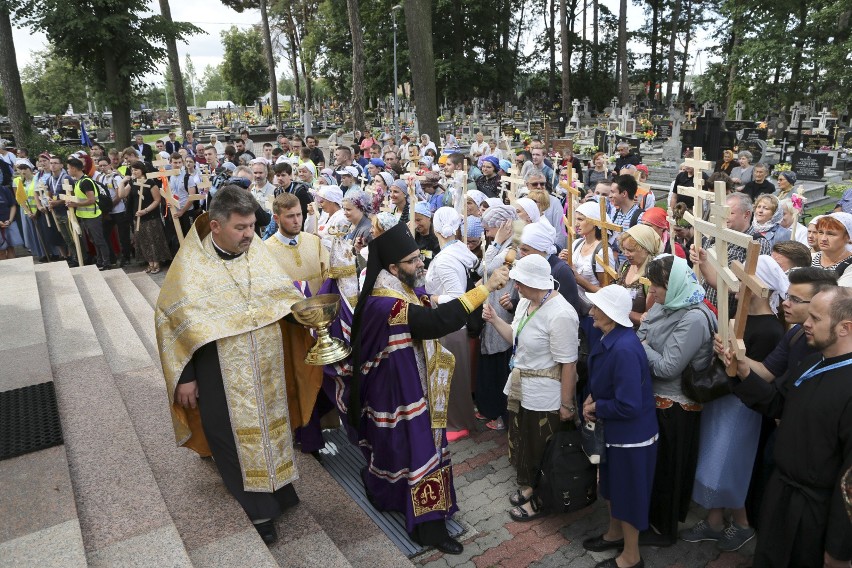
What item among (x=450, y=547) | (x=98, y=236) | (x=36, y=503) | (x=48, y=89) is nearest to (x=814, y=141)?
(x=98, y=236)

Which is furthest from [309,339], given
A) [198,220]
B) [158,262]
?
[158,262]

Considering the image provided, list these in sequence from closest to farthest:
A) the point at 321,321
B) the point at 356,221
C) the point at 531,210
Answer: the point at 321,321
the point at 531,210
the point at 356,221

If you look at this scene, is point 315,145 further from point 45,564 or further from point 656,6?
point 656,6

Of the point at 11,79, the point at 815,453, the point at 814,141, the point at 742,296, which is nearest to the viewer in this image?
the point at 815,453

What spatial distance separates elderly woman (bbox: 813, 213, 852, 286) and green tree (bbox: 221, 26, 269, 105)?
198 feet

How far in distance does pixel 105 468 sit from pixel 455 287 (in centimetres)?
270

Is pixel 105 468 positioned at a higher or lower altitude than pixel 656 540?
higher

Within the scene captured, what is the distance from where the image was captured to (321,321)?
3.33 meters

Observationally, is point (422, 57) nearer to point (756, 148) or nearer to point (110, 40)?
point (756, 148)

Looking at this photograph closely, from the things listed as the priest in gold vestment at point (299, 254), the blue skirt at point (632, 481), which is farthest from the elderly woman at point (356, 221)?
the blue skirt at point (632, 481)

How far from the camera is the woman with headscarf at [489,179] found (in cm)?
951

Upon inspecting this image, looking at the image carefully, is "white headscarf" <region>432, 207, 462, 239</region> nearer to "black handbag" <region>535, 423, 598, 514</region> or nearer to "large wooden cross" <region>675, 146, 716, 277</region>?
"large wooden cross" <region>675, 146, 716, 277</region>

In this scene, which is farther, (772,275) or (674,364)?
(772,275)

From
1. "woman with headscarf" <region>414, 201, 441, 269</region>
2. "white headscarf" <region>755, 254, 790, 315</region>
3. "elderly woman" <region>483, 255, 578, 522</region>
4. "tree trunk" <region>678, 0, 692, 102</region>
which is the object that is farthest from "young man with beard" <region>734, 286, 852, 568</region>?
"tree trunk" <region>678, 0, 692, 102</region>
